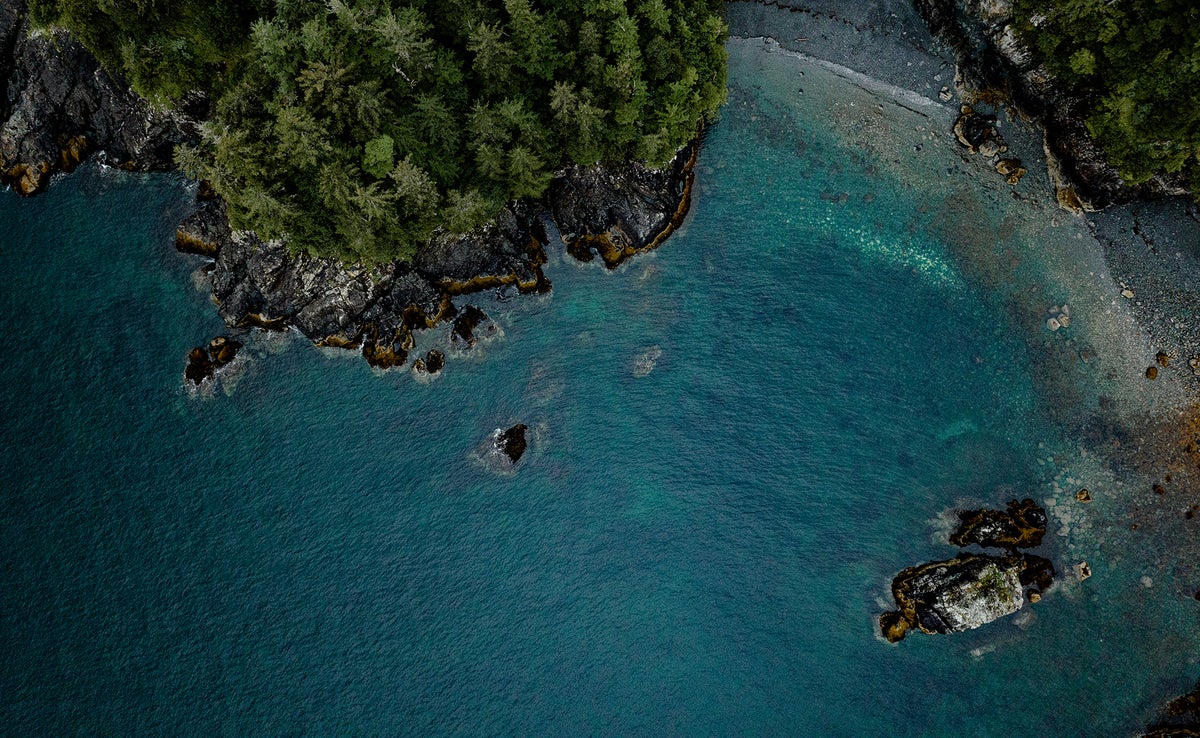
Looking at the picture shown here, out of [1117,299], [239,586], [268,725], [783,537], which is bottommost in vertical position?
[268,725]

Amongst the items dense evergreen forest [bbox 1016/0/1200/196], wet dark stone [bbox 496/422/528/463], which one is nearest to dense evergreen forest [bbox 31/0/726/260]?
wet dark stone [bbox 496/422/528/463]

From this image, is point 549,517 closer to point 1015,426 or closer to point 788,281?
point 788,281

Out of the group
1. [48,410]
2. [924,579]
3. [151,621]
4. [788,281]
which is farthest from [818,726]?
[48,410]

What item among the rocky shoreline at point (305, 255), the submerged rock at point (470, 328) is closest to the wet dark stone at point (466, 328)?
the submerged rock at point (470, 328)

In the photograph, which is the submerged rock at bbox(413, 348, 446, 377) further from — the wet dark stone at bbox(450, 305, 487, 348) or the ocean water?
the wet dark stone at bbox(450, 305, 487, 348)

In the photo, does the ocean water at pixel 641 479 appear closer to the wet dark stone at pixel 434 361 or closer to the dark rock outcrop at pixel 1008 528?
the wet dark stone at pixel 434 361

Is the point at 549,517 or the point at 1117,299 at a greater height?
the point at 1117,299
